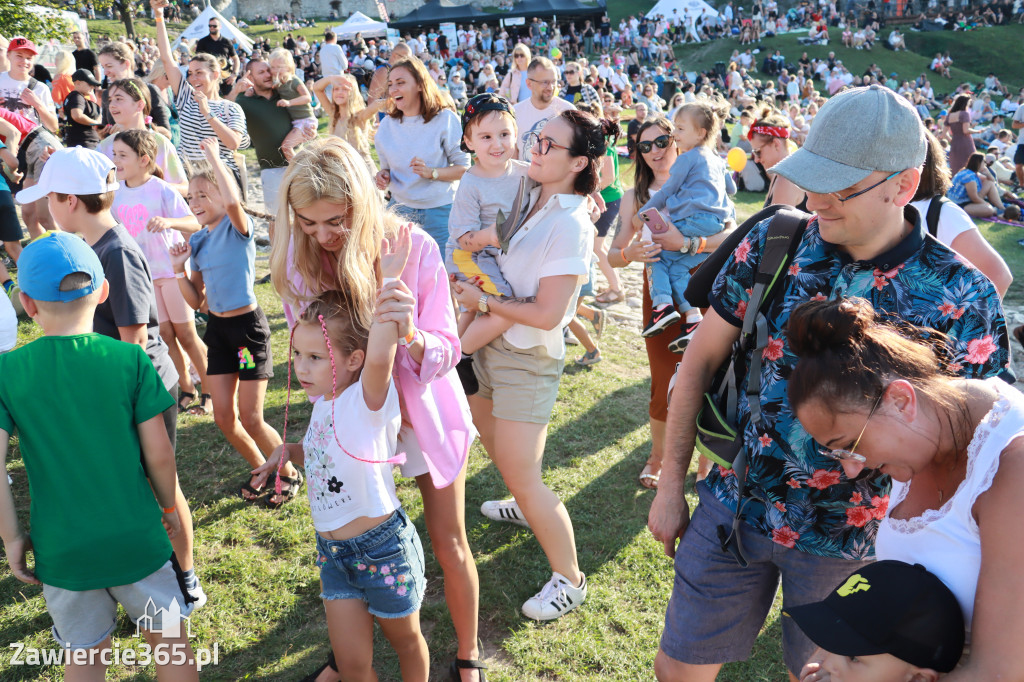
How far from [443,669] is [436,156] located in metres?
3.62

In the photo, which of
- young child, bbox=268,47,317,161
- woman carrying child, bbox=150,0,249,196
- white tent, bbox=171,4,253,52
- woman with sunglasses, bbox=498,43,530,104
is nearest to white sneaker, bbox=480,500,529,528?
woman carrying child, bbox=150,0,249,196

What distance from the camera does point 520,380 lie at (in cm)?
319

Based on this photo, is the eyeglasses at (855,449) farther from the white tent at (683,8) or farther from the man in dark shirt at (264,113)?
the white tent at (683,8)

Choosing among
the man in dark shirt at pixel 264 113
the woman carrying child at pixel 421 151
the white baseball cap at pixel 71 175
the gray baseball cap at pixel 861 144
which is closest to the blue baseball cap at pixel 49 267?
the white baseball cap at pixel 71 175

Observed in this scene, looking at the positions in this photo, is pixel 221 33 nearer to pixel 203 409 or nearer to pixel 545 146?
pixel 203 409

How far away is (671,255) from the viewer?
4.29m

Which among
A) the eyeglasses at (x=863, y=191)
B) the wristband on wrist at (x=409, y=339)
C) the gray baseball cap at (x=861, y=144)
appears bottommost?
the wristband on wrist at (x=409, y=339)

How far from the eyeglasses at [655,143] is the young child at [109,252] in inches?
114

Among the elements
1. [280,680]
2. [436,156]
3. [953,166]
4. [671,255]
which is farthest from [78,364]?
[953,166]

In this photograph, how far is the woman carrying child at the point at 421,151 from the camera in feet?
17.4

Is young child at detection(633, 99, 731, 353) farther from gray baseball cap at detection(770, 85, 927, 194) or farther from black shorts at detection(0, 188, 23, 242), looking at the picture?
black shorts at detection(0, 188, 23, 242)

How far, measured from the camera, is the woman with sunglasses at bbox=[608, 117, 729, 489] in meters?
4.17

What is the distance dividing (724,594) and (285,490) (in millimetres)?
2799

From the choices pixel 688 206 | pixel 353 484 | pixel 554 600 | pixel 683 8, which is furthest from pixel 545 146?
pixel 683 8
